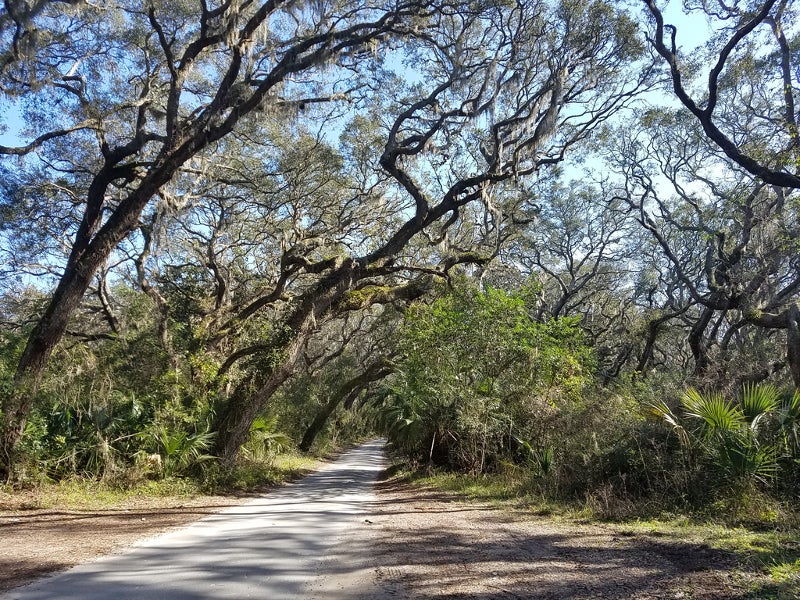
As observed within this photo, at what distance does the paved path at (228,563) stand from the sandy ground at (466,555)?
0.21 m

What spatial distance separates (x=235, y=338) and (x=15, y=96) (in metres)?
9.39

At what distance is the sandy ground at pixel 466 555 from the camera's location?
14.8 ft

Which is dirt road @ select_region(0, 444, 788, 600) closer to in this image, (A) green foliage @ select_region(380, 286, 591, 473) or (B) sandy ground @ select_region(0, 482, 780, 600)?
(B) sandy ground @ select_region(0, 482, 780, 600)

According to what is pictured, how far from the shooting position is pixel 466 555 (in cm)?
584

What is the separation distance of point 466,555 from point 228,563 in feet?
8.59

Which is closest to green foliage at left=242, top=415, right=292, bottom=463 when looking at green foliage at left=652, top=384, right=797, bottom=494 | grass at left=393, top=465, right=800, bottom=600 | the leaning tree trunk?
grass at left=393, top=465, right=800, bottom=600

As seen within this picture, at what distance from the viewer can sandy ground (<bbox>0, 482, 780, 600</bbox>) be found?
4512mm

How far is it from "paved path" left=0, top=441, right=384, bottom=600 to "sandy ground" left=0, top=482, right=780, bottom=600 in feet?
0.68

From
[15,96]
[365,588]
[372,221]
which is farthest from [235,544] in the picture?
[372,221]

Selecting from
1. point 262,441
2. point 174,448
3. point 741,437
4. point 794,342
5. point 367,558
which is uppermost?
point 794,342

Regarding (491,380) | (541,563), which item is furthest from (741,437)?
(491,380)

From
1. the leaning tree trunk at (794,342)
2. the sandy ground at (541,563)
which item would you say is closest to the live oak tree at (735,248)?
the leaning tree trunk at (794,342)

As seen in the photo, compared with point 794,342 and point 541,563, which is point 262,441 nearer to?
point 541,563

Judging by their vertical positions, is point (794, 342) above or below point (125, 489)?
above
